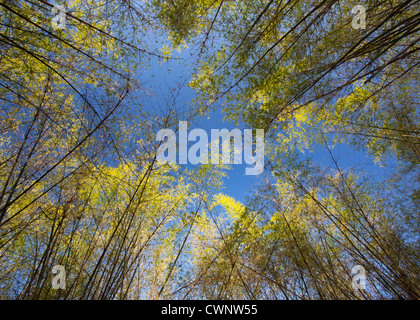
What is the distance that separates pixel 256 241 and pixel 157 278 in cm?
202

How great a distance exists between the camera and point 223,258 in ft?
10.6

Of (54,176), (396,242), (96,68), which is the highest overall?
(96,68)

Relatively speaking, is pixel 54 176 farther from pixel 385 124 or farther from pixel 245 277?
pixel 385 124

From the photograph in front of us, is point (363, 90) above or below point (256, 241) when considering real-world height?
above

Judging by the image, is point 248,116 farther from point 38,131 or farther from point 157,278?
point 157,278

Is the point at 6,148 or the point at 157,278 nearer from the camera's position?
the point at 6,148

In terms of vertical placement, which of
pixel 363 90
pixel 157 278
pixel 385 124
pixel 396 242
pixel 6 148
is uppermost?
pixel 363 90

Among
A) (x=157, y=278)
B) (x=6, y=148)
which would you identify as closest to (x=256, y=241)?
(x=157, y=278)
